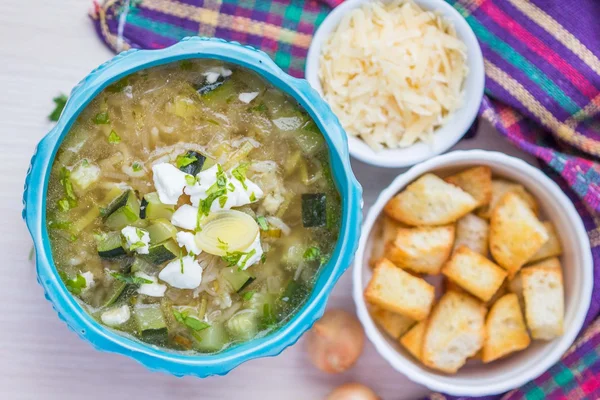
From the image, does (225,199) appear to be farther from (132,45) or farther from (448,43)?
(448,43)

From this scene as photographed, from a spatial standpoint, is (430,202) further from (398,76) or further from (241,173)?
(241,173)

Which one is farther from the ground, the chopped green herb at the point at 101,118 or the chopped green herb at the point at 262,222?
the chopped green herb at the point at 101,118

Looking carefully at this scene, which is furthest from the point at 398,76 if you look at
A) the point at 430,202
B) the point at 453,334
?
the point at 453,334

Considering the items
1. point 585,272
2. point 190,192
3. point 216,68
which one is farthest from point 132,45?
point 585,272

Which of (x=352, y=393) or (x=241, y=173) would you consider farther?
(x=352, y=393)

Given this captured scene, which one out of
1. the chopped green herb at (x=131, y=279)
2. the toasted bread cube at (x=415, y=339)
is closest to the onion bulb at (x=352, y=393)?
the toasted bread cube at (x=415, y=339)

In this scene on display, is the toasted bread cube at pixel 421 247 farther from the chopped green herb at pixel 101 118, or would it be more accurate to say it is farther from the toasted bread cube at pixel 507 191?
the chopped green herb at pixel 101 118

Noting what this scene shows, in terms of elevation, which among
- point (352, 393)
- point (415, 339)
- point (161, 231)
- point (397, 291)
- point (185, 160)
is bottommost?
point (352, 393)
